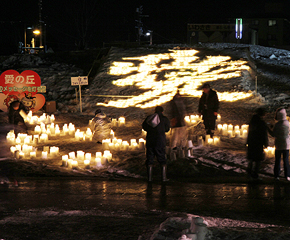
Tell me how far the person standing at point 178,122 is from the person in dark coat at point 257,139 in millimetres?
2134

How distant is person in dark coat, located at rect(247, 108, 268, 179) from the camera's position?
6.88 m

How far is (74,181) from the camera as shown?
23.4 feet

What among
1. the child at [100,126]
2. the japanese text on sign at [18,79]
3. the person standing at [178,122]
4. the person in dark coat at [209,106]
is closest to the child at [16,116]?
the child at [100,126]

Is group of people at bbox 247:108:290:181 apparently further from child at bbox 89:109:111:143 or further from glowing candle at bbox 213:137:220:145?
child at bbox 89:109:111:143

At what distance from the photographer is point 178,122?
8.77 meters

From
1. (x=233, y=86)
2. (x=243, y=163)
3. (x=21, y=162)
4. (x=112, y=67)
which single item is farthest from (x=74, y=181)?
(x=112, y=67)

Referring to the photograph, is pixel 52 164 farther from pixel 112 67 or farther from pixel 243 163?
pixel 112 67

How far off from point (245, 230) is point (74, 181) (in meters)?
4.04

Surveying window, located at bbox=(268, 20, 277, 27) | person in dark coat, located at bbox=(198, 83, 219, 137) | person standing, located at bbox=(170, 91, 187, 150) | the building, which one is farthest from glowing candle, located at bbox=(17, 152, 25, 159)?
window, located at bbox=(268, 20, 277, 27)

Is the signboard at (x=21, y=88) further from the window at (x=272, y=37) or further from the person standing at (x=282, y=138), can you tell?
the window at (x=272, y=37)

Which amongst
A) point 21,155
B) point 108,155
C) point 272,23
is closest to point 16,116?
point 21,155

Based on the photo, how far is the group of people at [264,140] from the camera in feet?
22.3

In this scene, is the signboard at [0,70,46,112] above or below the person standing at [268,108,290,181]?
above

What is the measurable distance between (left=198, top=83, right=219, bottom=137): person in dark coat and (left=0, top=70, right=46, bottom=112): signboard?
733 cm
